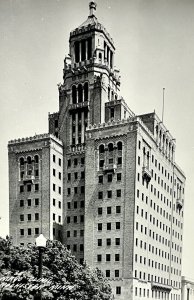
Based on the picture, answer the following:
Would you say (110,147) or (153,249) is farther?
(153,249)

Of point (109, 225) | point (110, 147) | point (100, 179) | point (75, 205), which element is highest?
point (110, 147)

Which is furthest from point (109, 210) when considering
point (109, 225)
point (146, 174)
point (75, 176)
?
point (75, 176)

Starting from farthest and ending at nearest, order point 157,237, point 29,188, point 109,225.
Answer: point 157,237 < point 29,188 < point 109,225

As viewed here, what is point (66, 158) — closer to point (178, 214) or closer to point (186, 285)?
point (178, 214)

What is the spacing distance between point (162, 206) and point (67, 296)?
41493mm

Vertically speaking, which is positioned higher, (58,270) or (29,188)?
(29,188)

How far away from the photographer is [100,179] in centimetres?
7019

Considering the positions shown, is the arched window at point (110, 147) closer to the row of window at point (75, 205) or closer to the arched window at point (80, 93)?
the row of window at point (75, 205)

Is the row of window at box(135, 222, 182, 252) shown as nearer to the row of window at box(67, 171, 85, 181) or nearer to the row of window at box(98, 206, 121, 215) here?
the row of window at box(98, 206, 121, 215)

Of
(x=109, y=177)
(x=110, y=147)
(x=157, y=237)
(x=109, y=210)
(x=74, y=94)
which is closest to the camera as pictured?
(x=109, y=210)

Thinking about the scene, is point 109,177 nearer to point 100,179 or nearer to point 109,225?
point 100,179

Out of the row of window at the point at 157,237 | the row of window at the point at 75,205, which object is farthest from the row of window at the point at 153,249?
the row of window at the point at 75,205

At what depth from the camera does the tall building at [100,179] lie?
6719 cm

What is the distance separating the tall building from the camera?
220ft
